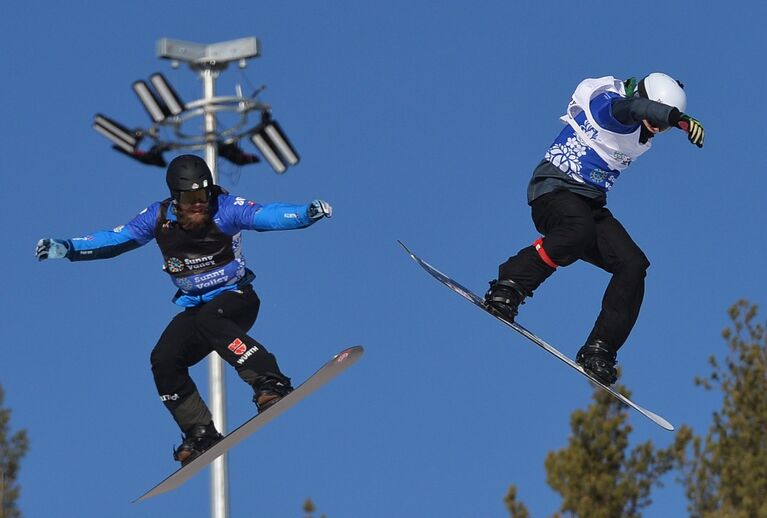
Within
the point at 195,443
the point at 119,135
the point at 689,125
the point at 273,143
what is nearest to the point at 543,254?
the point at 689,125

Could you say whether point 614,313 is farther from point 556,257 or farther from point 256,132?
point 256,132

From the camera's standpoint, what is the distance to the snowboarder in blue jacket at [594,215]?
59.2 ft

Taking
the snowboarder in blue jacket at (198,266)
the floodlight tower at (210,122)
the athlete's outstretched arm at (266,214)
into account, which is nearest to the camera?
the athlete's outstretched arm at (266,214)

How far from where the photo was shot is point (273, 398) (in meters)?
18.2

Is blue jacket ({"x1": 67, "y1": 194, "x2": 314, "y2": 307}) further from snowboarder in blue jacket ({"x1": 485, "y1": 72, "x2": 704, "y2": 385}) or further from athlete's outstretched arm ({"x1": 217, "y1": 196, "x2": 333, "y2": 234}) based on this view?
snowboarder in blue jacket ({"x1": 485, "y1": 72, "x2": 704, "y2": 385})

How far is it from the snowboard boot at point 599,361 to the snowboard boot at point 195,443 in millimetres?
2825

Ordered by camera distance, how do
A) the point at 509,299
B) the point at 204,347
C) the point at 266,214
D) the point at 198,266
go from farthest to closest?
the point at 204,347 < the point at 509,299 < the point at 198,266 < the point at 266,214

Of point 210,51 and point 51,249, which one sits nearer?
point 51,249

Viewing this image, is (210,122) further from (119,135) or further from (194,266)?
(194,266)

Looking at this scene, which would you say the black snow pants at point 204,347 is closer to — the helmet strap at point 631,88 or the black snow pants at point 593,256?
the black snow pants at point 593,256

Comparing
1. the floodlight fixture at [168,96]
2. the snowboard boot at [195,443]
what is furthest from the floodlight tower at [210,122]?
the snowboard boot at [195,443]

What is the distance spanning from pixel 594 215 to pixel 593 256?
1.00 feet

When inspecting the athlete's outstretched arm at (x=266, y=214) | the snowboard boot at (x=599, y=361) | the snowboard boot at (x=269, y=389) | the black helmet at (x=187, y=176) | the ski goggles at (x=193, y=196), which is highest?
the black helmet at (x=187, y=176)

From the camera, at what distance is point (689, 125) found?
17.1 m
